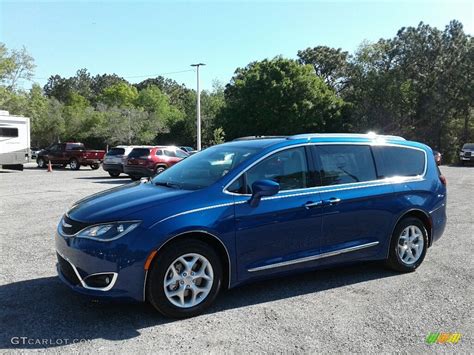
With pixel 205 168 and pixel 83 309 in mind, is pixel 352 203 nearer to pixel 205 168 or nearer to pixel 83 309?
pixel 205 168

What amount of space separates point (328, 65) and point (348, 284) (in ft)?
208

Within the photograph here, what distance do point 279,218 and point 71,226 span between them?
2.03m

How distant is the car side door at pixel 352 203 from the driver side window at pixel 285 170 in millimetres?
208

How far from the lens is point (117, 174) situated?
22047mm

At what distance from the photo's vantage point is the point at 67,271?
4215mm

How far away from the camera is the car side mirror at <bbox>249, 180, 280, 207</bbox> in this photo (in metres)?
4.35

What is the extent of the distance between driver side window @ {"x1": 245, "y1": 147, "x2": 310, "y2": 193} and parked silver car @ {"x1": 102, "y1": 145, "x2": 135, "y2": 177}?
56.2ft

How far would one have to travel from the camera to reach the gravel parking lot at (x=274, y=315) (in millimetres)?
3658

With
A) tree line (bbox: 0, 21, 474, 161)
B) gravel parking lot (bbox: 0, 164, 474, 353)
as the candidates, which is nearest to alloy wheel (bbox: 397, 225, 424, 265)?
gravel parking lot (bbox: 0, 164, 474, 353)

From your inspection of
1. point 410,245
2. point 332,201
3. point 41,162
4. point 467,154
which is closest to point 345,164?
point 332,201

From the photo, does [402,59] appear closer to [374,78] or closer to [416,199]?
[374,78]

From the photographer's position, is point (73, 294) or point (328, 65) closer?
point (73, 294)

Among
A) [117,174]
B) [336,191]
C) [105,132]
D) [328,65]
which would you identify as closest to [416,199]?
[336,191]

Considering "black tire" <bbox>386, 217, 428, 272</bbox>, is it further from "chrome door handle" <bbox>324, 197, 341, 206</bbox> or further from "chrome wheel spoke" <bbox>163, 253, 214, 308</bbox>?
"chrome wheel spoke" <bbox>163, 253, 214, 308</bbox>
